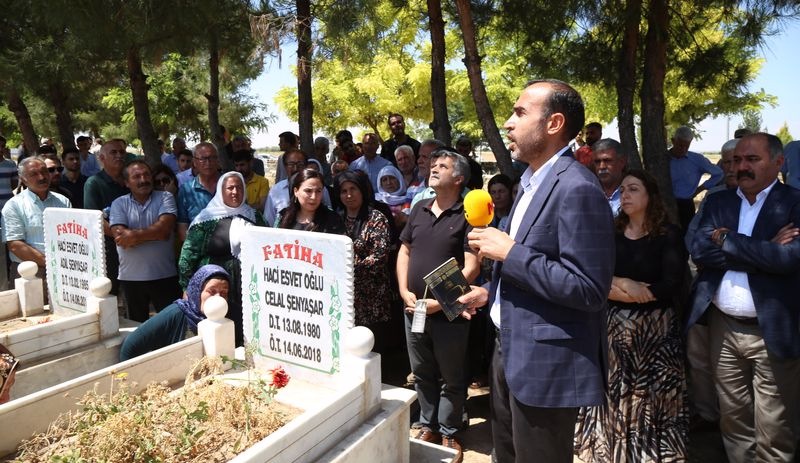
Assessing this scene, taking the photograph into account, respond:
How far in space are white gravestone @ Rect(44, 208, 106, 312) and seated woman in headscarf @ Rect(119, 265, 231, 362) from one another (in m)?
0.56

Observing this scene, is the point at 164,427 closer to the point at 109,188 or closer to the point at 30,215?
the point at 30,215

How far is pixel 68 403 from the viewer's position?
235cm

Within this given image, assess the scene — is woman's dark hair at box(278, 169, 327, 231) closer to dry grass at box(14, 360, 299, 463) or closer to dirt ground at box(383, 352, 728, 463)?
dirt ground at box(383, 352, 728, 463)

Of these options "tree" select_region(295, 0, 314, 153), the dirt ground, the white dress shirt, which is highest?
"tree" select_region(295, 0, 314, 153)

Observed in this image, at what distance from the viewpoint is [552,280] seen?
5.91 ft

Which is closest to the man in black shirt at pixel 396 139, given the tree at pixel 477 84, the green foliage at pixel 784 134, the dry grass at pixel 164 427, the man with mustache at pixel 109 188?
the tree at pixel 477 84

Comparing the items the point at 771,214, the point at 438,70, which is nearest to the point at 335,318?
the point at 771,214

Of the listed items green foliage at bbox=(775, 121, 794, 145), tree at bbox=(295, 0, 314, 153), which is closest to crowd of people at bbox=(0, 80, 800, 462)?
tree at bbox=(295, 0, 314, 153)

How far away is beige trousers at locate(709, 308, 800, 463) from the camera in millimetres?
2840

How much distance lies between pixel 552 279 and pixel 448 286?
628 millimetres

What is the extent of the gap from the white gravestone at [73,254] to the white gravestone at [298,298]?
1346mm

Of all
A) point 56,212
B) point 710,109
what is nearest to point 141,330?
point 56,212

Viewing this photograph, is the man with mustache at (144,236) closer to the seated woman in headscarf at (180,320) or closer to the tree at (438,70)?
the seated woman in headscarf at (180,320)

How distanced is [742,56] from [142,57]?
1048cm
